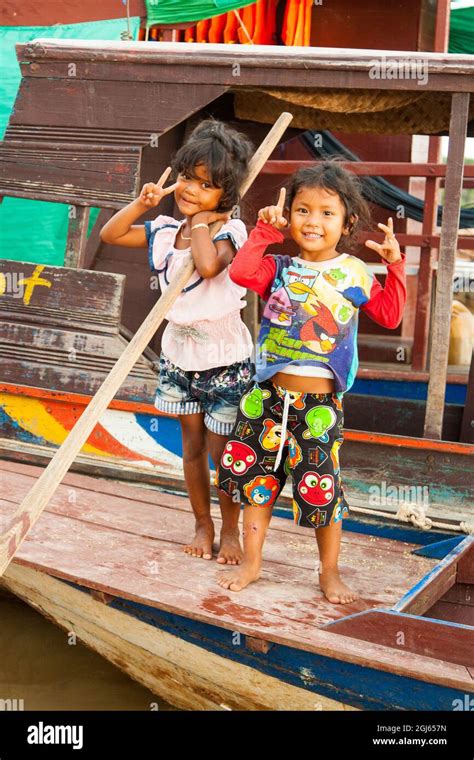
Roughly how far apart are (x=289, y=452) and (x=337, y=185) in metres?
0.84

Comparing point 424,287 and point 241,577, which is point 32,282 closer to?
point 241,577

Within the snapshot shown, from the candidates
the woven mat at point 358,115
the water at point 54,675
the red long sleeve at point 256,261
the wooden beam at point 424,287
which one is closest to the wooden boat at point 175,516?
the water at point 54,675

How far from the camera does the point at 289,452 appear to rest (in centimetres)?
289

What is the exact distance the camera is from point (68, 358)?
401 centimetres

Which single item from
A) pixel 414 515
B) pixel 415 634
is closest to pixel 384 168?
pixel 414 515

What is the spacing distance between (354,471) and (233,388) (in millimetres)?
843

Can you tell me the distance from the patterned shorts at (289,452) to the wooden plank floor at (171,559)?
31 cm

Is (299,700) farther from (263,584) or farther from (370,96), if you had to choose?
(370,96)

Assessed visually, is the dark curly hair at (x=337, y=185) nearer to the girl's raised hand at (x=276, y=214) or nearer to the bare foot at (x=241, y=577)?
the girl's raised hand at (x=276, y=214)

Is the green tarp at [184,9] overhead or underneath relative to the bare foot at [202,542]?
overhead

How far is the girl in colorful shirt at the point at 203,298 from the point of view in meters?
2.94

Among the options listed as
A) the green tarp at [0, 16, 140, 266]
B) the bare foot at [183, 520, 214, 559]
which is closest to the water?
the bare foot at [183, 520, 214, 559]

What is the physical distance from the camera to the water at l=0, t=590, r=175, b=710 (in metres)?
3.75

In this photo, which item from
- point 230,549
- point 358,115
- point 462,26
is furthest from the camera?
point 462,26
